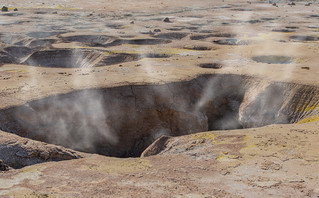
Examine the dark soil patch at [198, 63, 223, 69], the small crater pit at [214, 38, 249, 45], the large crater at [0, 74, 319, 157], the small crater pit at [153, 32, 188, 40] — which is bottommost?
the large crater at [0, 74, 319, 157]

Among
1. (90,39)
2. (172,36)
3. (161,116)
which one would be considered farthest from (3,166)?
(172,36)

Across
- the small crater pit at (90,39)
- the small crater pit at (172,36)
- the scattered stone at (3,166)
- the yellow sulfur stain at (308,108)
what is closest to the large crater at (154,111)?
the yellow sulfur stain at (308,108)

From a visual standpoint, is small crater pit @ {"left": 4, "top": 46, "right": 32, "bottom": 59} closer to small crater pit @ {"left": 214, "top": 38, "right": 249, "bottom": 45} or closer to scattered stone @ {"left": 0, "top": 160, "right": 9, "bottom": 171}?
small crater pit @ {"left": 214, "top": 38, "right": 249, "bottom": 45}

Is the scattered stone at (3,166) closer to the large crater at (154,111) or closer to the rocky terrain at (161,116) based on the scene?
the rocky terrain at (161,116)

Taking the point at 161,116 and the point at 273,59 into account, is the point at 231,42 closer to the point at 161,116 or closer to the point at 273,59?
the point at 273,59

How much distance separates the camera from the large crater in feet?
44.3

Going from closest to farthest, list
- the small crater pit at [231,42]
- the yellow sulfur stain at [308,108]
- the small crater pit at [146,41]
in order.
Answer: the yellow sulfur stain at [308,108]
the small crater pit at [231,42]
the small crater pit at [146,41]

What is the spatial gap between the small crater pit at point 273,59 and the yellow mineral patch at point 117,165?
13.8 m

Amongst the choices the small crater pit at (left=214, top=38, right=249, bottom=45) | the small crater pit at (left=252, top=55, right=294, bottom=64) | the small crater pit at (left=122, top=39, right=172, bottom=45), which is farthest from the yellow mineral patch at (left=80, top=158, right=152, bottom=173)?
the small crater pit at (left=122, top=39, right=172, bottom=45)

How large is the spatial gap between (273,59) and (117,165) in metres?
14.7

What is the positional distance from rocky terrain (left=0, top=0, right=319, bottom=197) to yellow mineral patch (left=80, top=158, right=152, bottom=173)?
3 cm

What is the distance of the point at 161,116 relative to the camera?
618 inches

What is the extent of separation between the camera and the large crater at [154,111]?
1351 centimetres

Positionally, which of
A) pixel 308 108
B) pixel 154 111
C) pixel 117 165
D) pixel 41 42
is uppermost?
pixel 41 42
